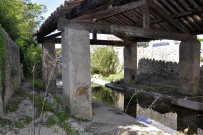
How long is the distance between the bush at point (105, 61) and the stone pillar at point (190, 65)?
25.1 ft

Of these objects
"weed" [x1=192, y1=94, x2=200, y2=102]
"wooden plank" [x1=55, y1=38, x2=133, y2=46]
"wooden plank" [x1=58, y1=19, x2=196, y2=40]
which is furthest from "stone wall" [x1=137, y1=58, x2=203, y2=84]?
"wooden plank" [x1=58, y1=19, x2=196, y2=40]

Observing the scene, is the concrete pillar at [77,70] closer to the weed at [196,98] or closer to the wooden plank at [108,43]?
the wooden plank at [108,43]

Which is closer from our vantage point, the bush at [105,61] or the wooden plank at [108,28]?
the wooden plank at [108,28]

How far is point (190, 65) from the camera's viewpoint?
A: 696 centimetres

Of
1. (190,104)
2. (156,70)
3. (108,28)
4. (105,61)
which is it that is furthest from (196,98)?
(105,61)

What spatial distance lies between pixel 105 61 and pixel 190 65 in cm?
819

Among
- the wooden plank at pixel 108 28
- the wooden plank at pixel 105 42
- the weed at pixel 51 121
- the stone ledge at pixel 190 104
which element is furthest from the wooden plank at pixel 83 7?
the stone ledge at pixel 190 104

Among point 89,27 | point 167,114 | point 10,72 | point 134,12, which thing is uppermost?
point 134,12

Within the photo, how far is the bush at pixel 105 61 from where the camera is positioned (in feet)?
47.0

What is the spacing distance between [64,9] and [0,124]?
316 centimetres

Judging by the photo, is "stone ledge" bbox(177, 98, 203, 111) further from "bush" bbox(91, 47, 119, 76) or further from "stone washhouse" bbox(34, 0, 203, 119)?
"bush" bbox(91, 47, 119, 76)

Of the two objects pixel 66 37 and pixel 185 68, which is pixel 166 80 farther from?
pixel 66 37

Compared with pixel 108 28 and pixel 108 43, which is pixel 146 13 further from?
pixel 108 43

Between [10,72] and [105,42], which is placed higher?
[105,42]
